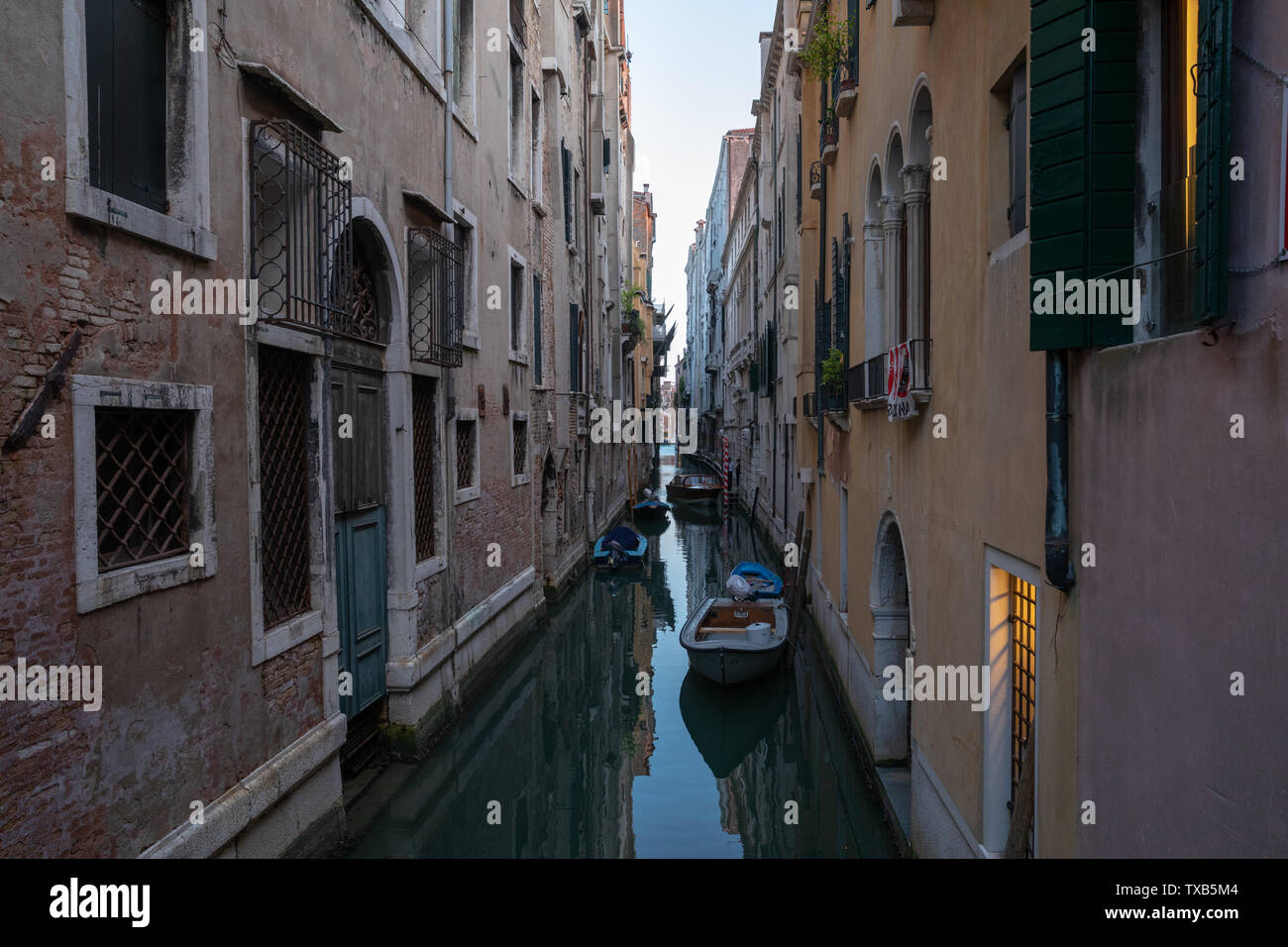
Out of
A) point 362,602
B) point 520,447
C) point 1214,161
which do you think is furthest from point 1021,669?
point 520,447

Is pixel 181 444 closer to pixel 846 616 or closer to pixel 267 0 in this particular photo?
pixel 267 0

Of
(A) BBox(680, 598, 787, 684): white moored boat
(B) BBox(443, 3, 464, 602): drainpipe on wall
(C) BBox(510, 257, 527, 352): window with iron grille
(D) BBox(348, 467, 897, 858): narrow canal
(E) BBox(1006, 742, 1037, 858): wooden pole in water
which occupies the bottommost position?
(D) BBox(348, 467, 897, 858): narrow canal

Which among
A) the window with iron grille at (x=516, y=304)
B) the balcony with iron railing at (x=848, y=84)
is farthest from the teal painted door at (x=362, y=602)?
the balcony with iron railing at (x=848, y=84)

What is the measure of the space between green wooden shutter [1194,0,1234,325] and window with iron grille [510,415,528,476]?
10.9 m

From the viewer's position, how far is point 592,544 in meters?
21.0

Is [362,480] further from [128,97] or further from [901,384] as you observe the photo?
[901,384]

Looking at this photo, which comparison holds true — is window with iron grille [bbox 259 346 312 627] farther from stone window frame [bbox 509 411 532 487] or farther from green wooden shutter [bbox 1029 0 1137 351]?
stone window frame [bbox 509 411 532 487]

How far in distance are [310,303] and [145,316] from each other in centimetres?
133

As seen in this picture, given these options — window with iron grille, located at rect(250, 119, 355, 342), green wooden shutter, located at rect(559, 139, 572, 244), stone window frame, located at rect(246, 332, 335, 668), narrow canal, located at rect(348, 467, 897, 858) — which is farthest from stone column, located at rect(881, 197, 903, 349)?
green wooden shutter, located at rect(559, 139, 572, 244)

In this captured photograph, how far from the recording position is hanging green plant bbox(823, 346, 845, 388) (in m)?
9.80

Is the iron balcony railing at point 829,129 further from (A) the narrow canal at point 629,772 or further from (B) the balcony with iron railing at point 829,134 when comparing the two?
(A) the narrow canal at point 629,772

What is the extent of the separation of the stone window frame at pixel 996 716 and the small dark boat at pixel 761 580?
8.78 m

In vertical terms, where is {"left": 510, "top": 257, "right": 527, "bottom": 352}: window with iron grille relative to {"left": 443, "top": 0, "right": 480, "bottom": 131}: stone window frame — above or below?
below
